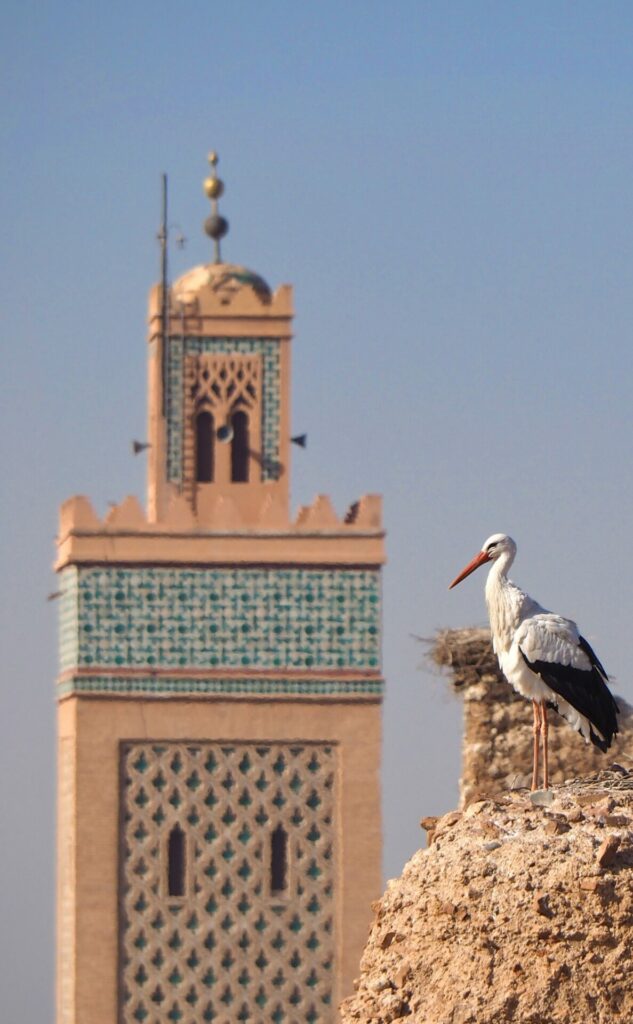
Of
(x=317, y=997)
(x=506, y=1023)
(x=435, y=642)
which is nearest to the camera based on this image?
(x=506, y=1023)

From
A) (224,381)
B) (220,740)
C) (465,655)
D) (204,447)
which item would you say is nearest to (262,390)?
(224,381)

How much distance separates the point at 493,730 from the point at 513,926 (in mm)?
5490

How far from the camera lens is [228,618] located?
A: 17.0 metres

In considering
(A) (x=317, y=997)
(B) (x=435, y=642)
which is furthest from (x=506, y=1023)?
(A) (x=317, y=997)

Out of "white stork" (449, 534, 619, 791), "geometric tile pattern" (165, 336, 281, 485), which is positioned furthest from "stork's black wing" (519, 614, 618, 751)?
"geometric tile pattern" (165, 336, 281, 485)

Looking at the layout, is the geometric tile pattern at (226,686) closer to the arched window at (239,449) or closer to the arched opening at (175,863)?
the arched opening at (175,863)

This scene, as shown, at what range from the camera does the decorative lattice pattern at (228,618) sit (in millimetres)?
16922

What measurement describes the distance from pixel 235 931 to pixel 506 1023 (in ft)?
40.0

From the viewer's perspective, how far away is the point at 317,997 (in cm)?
1672

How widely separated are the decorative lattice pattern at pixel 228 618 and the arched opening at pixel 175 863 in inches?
40.6

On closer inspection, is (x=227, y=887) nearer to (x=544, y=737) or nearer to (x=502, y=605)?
(x=502, y=605)

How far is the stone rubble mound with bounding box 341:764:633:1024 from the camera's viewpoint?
4.77 meters

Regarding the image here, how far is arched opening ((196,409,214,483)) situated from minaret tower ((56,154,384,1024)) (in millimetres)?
450

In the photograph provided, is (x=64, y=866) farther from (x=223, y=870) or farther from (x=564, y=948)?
(x=564, y=948)
